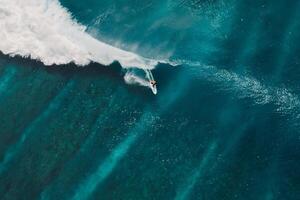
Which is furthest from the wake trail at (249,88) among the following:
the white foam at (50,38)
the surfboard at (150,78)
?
the white foam at (50,38)

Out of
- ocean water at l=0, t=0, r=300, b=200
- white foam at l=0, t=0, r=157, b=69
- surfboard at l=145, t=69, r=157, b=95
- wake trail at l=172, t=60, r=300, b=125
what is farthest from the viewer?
white foam at l=0, t=0, r=157, b=69

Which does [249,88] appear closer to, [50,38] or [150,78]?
[150,78]

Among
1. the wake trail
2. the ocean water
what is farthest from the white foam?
the wake trail

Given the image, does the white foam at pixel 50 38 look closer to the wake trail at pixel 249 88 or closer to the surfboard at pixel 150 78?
the surfboard at pixel 150 78

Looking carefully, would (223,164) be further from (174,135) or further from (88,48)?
(88,48)

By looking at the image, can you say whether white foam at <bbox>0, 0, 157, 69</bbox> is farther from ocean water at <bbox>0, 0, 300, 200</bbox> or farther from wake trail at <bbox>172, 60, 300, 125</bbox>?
wake trail at <bbox>172, 60, 300, 125</bbox>

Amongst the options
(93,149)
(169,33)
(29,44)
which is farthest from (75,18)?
(93,149)
